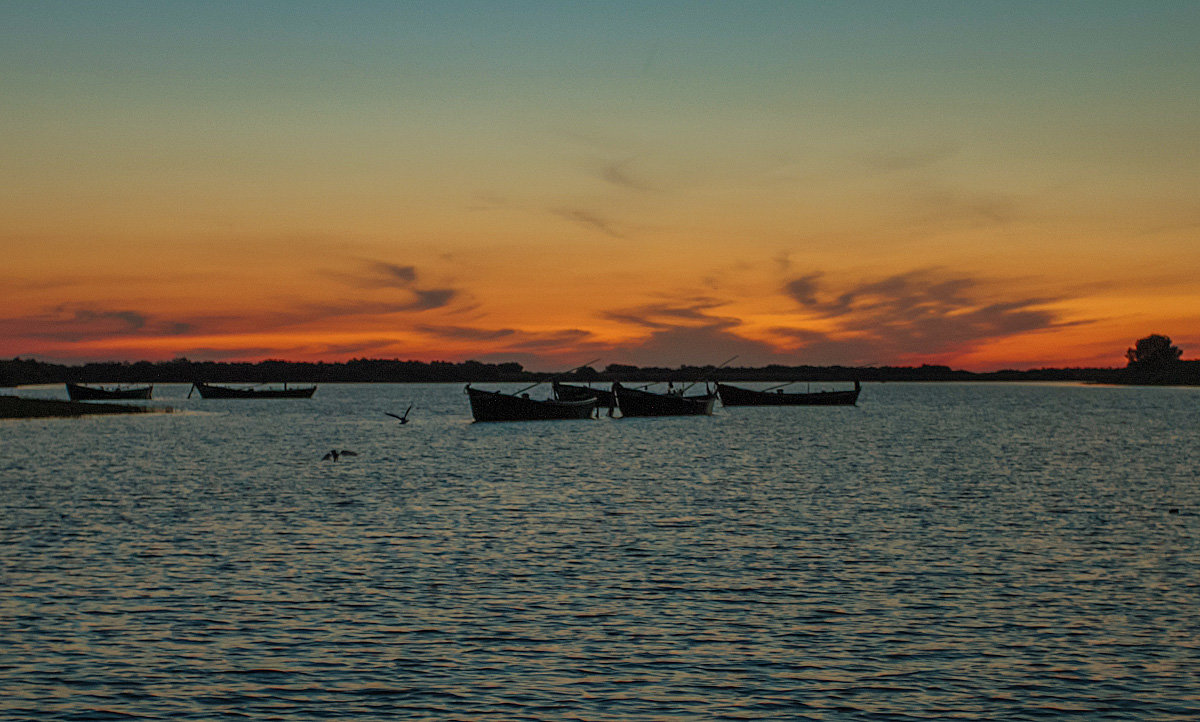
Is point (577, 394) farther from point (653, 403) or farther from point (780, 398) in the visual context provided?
point (780, 398)

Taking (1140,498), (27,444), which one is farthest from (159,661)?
(27,444)

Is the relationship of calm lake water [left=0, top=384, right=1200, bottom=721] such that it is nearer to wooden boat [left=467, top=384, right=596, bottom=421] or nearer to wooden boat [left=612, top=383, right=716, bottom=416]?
wooden boat [left=467, top=384, right=596, bottom=421]

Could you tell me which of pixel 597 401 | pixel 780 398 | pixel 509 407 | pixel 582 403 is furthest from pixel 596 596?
pixel 780 398

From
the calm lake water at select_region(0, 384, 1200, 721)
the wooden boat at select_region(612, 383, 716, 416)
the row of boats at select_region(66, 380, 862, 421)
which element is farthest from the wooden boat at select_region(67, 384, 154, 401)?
the calm lake water at select_region(0, 384, 1200, 721)

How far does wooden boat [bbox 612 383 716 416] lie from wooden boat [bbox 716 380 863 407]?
106 feet

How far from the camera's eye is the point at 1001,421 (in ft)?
379

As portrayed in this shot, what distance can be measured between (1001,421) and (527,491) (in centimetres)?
8730

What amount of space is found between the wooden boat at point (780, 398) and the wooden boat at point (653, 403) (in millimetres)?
32442

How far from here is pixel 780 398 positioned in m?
160

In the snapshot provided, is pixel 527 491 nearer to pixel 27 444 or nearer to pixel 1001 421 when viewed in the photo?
pixel 27 444

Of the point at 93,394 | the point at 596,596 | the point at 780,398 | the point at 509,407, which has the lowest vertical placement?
the point at 596,596

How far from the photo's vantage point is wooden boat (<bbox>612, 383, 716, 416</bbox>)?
113 meters

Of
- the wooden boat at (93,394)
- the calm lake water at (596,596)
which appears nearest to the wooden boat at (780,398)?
the wooden boat at (93,394)

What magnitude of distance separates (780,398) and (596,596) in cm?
14204
